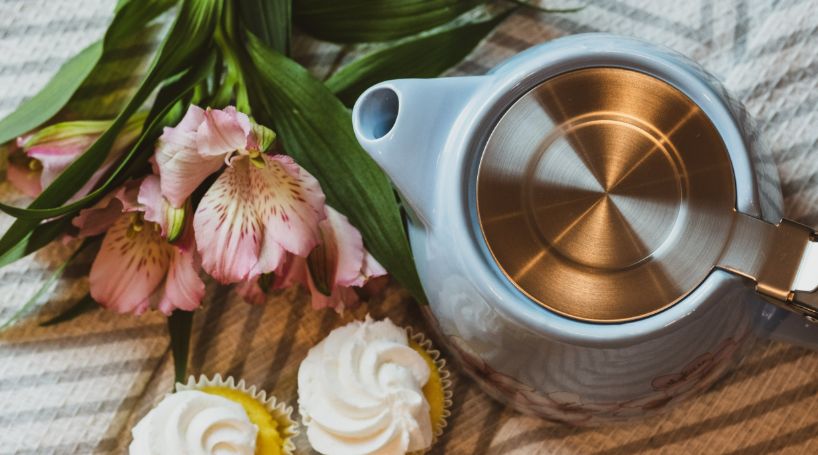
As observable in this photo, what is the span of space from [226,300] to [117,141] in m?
0.17

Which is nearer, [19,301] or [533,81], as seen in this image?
[533,81]

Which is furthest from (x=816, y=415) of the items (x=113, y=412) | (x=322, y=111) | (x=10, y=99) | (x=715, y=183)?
(x=10, y=99)

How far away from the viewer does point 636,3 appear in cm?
73

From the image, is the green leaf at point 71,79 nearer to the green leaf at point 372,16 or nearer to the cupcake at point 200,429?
the green leaf at point 372,16

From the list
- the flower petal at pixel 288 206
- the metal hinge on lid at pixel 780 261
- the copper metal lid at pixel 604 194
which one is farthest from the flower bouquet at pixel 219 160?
the metal hinge on lid at pixel 780 261

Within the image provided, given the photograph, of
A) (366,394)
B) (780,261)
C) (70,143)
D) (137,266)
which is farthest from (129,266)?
(780,261)

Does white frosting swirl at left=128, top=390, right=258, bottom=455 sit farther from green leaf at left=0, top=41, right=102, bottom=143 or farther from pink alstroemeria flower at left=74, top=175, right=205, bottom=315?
green leaf at left=0, top=41, right=102, bottom=143

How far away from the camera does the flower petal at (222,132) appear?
57cm

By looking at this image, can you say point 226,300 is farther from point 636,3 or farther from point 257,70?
point 636,3

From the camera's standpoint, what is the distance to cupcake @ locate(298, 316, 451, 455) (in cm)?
66

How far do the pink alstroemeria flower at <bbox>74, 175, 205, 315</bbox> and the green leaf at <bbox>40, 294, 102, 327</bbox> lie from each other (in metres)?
0.04

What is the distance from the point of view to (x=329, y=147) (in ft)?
2.18

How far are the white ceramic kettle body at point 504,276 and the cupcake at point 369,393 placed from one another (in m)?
0.11

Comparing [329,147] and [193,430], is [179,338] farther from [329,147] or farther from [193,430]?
[329,147]
